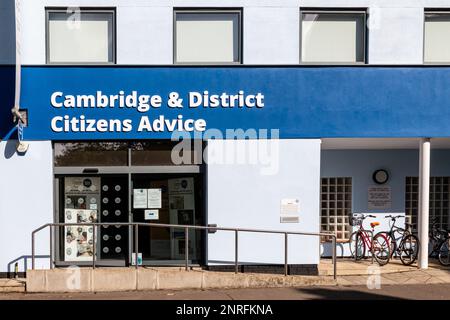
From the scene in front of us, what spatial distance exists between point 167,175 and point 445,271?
609 centimetres

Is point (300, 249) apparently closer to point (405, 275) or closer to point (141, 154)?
point (405, 275)

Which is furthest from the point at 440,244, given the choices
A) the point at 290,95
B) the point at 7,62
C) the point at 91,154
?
the point at 7,62

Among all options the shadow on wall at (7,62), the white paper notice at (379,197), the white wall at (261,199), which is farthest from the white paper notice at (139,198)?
the white paper notice at (379,197)

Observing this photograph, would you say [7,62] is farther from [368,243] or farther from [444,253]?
[444,253]

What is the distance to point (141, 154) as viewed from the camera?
9.47 m

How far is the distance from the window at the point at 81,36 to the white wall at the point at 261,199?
2.87m

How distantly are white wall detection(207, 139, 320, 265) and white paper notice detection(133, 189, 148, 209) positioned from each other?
1.34 meters

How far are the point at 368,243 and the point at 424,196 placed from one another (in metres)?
1.75

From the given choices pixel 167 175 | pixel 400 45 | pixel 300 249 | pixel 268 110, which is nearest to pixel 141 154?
pixel 167 175

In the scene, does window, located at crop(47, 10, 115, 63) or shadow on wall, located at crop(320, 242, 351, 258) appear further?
shadow on wall, located at crop(320, 242, 351, 258)

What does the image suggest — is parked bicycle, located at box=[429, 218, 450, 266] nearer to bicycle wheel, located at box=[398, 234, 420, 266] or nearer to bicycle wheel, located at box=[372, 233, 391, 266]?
bicycle wheel, located at box=[398, 234, 420, 266]

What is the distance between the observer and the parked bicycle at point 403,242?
33.7 ft

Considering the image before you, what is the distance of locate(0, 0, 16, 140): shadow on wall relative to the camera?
29.9ft

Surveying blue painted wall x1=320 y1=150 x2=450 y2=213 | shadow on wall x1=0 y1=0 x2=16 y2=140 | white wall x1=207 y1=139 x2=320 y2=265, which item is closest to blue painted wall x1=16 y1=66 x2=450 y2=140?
shadow on wall x1=0 y1=0 x2=16 y2=140
